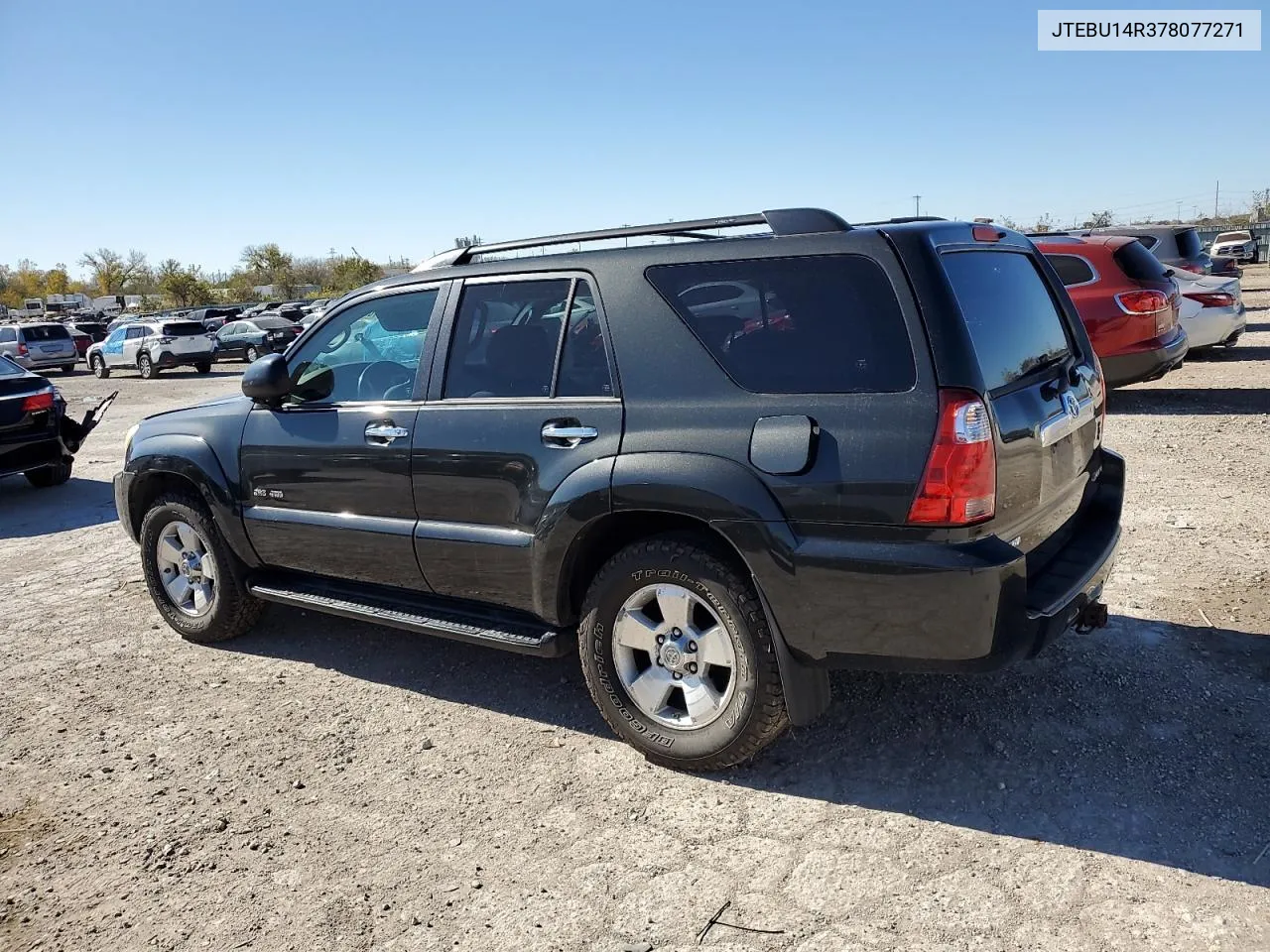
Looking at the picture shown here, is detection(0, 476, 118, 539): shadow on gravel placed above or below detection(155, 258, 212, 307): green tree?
below

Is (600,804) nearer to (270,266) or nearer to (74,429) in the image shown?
(74,429)

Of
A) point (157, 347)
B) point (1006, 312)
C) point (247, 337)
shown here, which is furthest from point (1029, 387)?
point (247, 337)

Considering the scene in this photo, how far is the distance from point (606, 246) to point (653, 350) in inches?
20.8

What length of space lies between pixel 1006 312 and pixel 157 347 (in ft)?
Result: 88.7

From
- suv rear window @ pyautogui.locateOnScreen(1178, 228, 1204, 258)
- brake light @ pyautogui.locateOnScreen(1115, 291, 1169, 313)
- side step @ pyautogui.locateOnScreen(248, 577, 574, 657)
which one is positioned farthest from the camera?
suv rear window @ pyautogui.locateOnScreen(1178, 228, 1204, 258)

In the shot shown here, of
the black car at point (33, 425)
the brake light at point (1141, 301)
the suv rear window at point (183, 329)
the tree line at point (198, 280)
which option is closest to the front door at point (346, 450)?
the black car at point (33, 425)

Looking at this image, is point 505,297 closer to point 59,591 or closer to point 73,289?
point 59,591

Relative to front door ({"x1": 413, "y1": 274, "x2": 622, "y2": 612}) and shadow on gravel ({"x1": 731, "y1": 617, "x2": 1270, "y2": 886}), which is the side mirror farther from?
shadow on gravel ({"x1": 731, "y1": 617, "x2": 1270, "y2": 886})

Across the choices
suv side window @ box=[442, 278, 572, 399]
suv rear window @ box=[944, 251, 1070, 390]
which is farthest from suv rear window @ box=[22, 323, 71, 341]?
suv rear window @ box=[944, 251, 1070, 390]

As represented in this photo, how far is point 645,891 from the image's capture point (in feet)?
9.27

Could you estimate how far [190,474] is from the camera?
4.80 metres

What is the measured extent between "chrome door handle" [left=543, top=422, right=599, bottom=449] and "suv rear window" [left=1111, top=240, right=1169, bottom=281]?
8.16m

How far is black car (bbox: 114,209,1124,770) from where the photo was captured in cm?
291

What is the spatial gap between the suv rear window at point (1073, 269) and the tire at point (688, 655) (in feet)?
26.1
